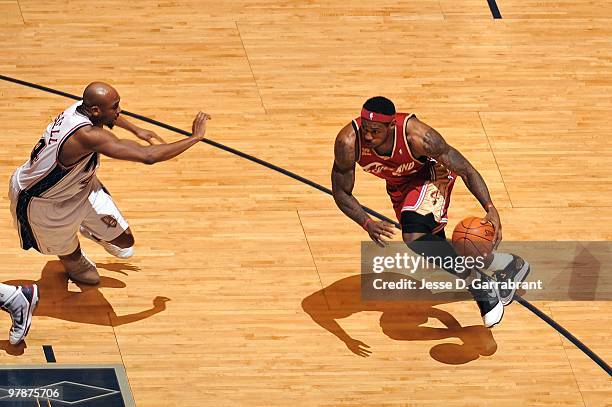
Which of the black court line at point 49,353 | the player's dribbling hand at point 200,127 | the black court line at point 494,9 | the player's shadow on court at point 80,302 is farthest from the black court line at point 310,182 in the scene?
the black court line at point 494,9

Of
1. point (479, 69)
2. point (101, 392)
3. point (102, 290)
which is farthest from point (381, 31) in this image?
point (101, 392)

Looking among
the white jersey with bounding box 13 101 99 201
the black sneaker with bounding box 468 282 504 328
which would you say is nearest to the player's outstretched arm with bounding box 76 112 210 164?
the white jersey with bounding box 13 101 99 201

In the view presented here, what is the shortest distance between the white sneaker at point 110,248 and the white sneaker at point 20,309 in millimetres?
698

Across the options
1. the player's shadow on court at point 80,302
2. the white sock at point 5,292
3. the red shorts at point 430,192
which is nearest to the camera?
the white sock at point 5,292

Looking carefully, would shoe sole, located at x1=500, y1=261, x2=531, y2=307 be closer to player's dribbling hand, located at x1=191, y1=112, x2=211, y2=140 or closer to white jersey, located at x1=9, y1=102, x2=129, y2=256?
player's dribbling hand, located at x1=191, y1=112, x2=211, y2=140

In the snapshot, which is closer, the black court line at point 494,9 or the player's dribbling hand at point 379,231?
the player's dribbling hand at point 379,231

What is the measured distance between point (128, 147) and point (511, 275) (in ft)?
10.5

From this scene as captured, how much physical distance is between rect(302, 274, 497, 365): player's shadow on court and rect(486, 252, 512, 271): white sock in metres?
0.48

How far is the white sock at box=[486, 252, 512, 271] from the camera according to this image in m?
11.0

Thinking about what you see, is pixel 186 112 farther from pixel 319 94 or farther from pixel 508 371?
pixel 508 371

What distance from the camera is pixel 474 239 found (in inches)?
424

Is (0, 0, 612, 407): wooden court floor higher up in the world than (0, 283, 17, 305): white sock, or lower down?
lower down

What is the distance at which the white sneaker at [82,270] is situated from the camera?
1130cm

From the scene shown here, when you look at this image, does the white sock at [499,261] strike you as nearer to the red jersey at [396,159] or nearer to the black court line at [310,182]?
the black court line at [310,182]
